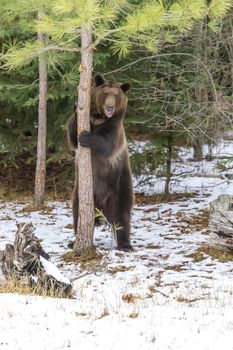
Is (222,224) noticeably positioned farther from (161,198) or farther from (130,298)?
(161,198)

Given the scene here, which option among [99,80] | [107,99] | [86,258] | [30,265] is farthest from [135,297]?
[99,80]

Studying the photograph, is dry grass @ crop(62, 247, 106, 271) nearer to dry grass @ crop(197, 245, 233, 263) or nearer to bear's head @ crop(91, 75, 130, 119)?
dry grass @ crop(197, 245, 233, 263)

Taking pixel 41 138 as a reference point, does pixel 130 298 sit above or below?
below

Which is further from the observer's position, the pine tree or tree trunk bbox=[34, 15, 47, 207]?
tree trunk bbox=[34, 15, 47, 207]

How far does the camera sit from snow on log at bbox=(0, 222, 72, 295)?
21.7ft

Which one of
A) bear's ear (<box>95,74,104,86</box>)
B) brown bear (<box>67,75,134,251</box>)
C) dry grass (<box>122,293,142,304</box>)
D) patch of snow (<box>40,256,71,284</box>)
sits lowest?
dry grass (<box>122,293,142,304</box>)

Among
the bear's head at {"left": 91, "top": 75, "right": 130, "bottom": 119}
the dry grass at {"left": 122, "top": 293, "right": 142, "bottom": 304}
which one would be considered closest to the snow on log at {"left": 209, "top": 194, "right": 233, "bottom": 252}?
the bear's head at {"left": 91, "top": 75, "right": 130, "bottom": 119}

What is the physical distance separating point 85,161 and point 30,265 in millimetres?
1912

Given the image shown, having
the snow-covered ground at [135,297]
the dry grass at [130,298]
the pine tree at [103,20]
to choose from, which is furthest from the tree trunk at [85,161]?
the dry grass at [130,298]

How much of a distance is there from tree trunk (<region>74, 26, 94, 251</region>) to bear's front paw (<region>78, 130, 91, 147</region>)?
10 centimetres

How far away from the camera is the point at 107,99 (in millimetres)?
8328

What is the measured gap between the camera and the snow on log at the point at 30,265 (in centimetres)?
661

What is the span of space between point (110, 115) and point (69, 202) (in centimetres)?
474

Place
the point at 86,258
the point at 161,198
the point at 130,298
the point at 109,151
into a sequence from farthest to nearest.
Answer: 1. the point at 161,198
2. the point at 86,258
3. the point at 109,151
4. the point at 130,298
